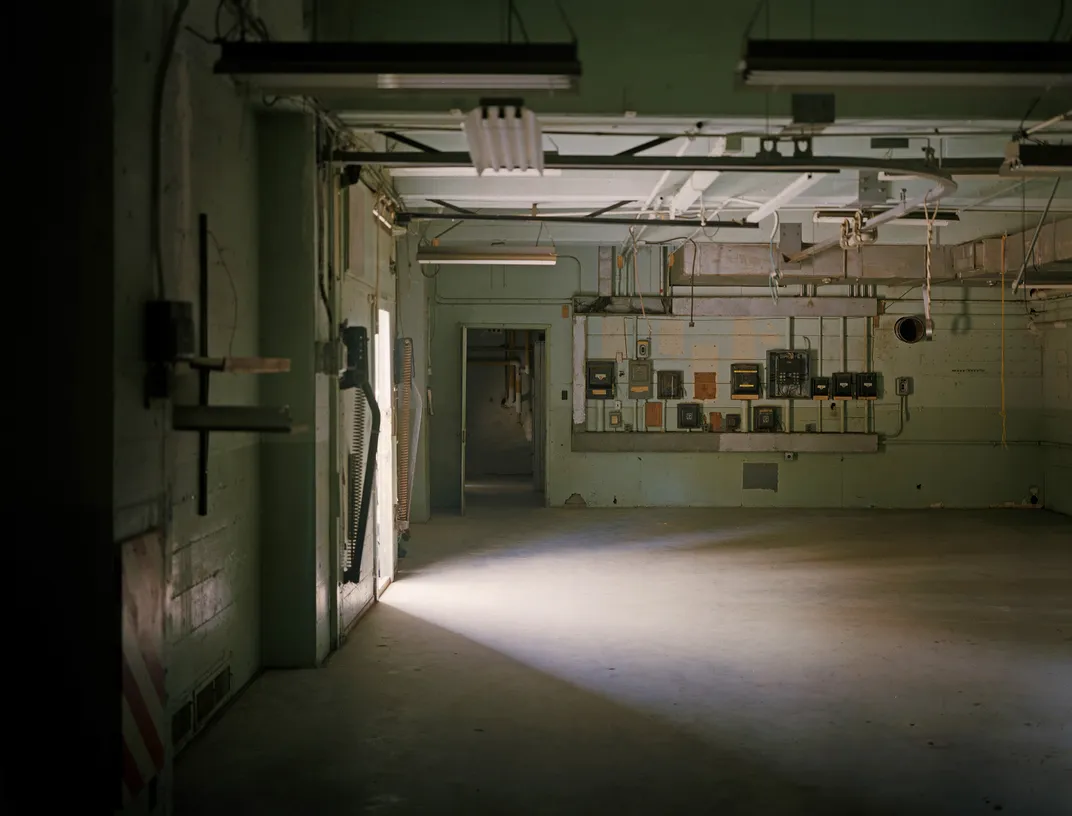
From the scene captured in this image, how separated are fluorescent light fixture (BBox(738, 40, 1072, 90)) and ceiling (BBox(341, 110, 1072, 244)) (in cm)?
157

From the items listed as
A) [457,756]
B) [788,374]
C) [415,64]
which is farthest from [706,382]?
[415,64]

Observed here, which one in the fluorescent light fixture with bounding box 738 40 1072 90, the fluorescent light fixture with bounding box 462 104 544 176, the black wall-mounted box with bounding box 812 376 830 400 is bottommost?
the black wall-mounted box with bounding box 812 376 830 400

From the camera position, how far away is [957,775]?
3.23m

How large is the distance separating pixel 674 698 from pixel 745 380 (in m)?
6.51

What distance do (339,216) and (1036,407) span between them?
8.75 meters

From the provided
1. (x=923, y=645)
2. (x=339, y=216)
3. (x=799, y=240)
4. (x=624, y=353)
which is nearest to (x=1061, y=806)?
(x=923, y=645)

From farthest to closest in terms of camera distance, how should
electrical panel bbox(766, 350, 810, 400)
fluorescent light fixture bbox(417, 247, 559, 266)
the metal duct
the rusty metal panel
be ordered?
the rusty metal panel
electrical panel bbox(766, 350, 810, 400)
fluorescent light fixture bbox(417, 247, 559, 266)
the metal duct

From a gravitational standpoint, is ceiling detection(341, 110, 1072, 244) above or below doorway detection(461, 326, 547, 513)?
above

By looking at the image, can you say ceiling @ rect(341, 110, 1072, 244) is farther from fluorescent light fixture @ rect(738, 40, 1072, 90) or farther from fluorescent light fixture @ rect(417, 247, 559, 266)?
fluorescent light fixture @ rect(738, 40, 1072, 90)

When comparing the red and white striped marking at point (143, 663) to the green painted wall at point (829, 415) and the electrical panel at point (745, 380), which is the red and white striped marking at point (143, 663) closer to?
the green painted wall at point (829, 415)

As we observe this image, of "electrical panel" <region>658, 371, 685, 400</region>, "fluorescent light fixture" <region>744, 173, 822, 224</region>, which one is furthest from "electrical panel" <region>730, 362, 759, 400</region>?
"fluorescent light fixture" <region>744, 173, 822, 224</region>

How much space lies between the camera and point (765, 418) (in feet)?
33.0

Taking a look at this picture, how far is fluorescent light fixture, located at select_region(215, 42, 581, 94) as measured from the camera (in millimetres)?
2650

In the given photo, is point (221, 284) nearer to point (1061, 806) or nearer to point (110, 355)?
point (110, 355)
